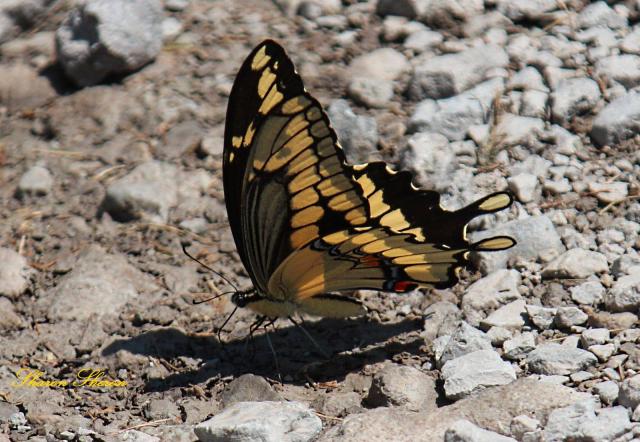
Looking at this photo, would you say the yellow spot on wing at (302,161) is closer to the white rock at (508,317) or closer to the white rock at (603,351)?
the white rock at (508,317)

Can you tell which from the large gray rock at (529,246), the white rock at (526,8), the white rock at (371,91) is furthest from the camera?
A: the white rock at (526,8)

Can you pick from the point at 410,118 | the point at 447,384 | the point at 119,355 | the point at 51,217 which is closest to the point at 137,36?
the point at 51,217

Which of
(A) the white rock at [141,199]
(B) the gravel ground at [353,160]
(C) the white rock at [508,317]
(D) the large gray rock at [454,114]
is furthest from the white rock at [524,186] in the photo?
(A) the white rock at [141,199]

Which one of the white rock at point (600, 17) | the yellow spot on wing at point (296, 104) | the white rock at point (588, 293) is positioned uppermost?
the yellow spot on wing at point (296, 104)

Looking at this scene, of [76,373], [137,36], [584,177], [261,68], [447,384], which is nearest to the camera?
[447,384]

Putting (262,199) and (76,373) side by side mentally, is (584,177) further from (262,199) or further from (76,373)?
(76,373)

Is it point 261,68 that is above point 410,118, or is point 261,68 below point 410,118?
above
